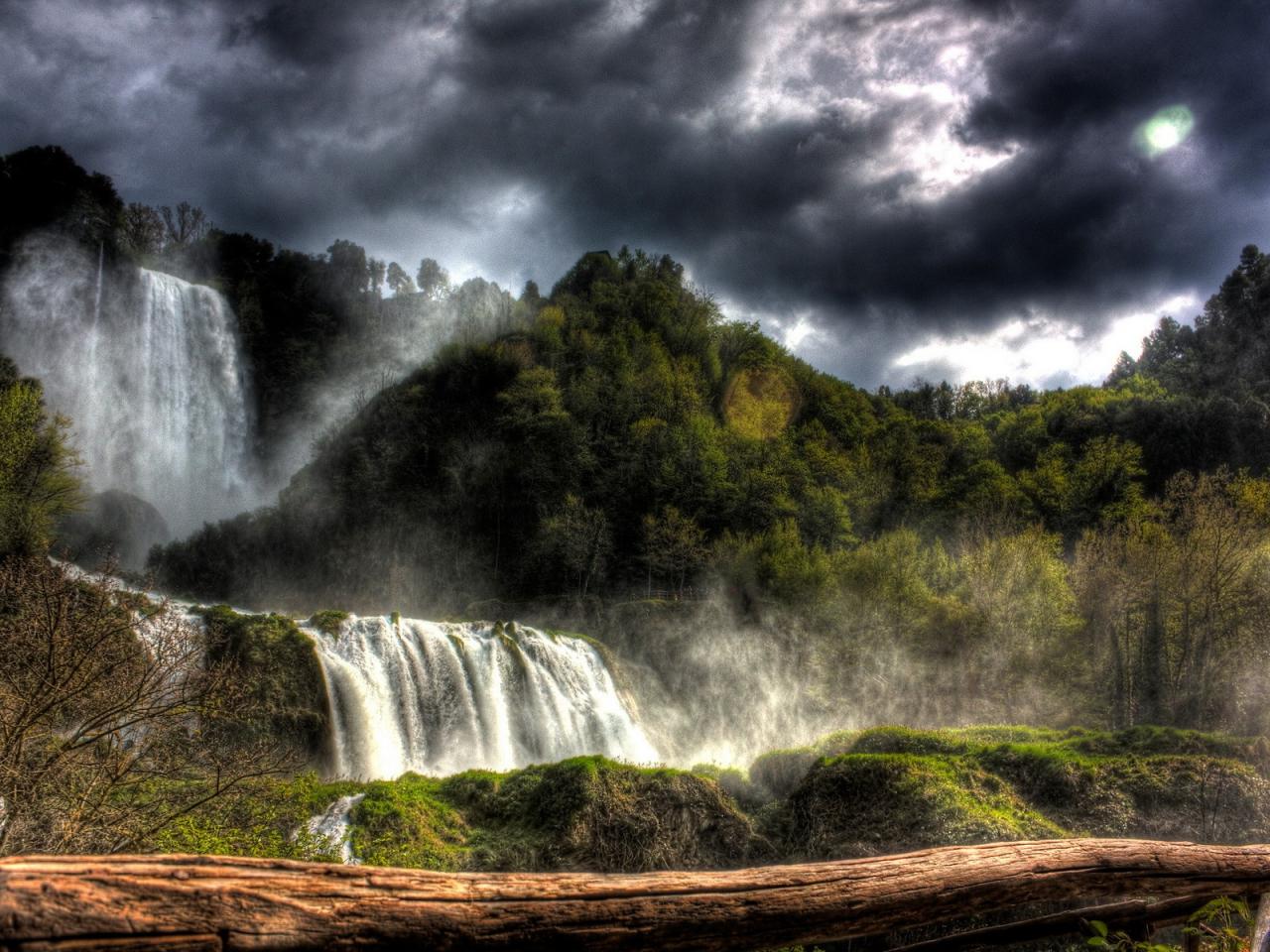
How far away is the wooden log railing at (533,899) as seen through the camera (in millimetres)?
1504

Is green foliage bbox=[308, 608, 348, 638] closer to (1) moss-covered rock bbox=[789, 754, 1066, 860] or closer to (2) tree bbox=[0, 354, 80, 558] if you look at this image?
(2) tree bbox=[0, 354, 80, 558]

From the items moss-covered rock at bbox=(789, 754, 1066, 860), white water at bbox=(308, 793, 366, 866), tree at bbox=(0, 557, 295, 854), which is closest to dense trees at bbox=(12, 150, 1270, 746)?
white water at bbox=(308, 793, 366, 866)

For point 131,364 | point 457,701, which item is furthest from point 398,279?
point 457,701

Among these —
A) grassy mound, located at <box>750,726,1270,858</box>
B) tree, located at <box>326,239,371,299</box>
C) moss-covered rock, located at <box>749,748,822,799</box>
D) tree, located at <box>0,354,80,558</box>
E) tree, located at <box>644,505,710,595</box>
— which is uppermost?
tree, located at <box>326,239,371,299</box>

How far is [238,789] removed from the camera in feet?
28.5

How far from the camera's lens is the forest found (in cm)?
972

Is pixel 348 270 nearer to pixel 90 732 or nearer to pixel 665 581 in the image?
pixel 665 581

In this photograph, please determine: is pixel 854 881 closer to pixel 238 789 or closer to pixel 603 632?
pixel 238 789

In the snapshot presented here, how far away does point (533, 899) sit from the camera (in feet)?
6.58

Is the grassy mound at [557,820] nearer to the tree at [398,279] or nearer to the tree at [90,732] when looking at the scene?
the tree at [90,732]

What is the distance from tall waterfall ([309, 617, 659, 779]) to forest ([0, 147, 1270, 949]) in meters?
0.97

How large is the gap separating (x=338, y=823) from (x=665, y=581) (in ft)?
101

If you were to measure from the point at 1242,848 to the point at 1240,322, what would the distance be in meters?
69.8

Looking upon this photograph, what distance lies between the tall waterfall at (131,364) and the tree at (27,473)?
61.5 feet
